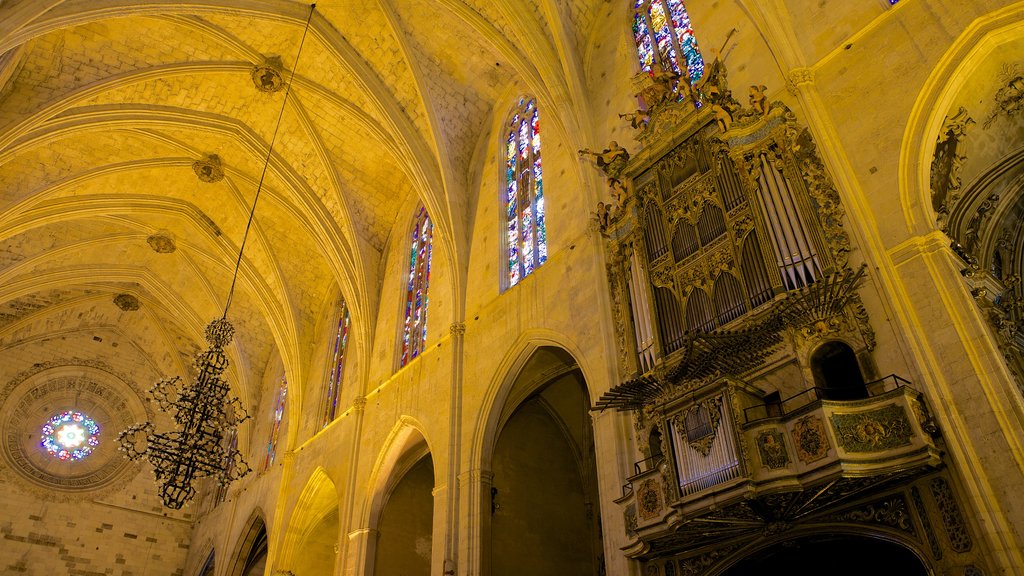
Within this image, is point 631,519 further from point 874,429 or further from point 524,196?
point 524,196

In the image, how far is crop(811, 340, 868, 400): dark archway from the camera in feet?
23.9

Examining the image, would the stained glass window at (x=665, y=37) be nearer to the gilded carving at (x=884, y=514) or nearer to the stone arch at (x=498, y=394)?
the stone arch at (x=498, y=394)

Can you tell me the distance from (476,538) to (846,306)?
6396 mm

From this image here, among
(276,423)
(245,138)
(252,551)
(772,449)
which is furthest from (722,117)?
(252,551)

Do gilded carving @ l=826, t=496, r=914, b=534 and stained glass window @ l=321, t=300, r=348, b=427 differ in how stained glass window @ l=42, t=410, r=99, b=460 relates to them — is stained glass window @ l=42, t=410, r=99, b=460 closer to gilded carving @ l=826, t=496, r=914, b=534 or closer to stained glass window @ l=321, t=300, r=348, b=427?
stained glass window @ l=321, t=300, r=348, b=427

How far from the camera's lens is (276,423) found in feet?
69.7

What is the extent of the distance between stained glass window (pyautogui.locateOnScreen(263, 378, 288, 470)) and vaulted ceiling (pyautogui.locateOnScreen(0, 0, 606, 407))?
160cm

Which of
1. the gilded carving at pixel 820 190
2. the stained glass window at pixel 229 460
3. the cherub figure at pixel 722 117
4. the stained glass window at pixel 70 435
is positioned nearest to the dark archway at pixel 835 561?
the gilded carving at pixel 820 190

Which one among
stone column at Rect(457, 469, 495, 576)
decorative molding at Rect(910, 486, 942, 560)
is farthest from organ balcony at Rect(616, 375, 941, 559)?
stone column at Rect(457, 469, 495, 576)

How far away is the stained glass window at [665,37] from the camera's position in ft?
35.6

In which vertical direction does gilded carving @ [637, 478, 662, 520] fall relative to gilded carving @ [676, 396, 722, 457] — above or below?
below

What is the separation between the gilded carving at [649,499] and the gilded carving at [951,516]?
244cm

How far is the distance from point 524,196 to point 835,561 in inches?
316

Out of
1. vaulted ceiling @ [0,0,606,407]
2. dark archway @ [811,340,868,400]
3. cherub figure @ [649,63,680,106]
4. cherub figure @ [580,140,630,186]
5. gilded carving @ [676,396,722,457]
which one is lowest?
gilded carving @ [676,396,722,457]
